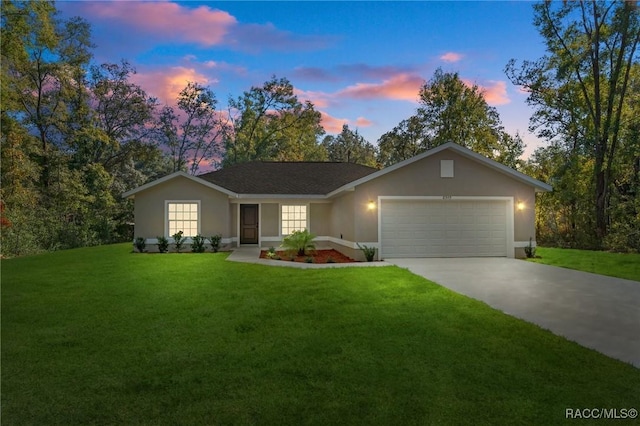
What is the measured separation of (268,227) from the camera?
17859mm

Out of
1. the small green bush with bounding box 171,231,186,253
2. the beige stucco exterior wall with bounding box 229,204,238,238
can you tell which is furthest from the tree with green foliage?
the beige stucco exterior wall with bounding box 229,204,238,238

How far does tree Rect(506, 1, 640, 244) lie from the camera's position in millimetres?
19469

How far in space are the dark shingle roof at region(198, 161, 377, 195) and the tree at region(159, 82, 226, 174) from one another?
54.5 feet

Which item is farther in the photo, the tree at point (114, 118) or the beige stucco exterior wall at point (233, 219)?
the tree at point (114, 118)

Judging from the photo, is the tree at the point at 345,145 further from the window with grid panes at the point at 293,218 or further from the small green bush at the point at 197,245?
the small green bush at the point at 197,245

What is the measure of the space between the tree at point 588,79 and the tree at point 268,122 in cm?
1925

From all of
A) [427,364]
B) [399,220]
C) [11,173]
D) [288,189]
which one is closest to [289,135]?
[288,189]

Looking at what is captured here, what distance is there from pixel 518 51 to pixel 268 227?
59.0 feet

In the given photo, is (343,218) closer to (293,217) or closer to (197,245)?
(293,217)

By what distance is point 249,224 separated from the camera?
18281mm

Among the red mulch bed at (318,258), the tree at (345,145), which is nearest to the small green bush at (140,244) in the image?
the red mulch bed at (318,258)

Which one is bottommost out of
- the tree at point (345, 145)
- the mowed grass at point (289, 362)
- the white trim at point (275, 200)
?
the mowed grass at point (289, 362)

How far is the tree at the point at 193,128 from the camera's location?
35.0 metres

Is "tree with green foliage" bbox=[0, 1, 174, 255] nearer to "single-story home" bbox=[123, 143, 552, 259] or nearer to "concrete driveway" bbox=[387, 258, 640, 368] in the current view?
"single-story home" bbox=[123, 143, 552, 259]
